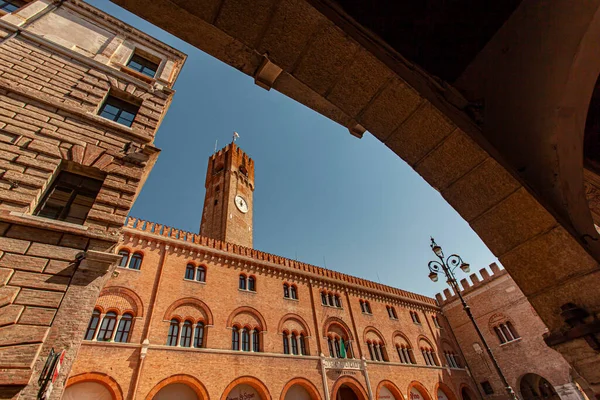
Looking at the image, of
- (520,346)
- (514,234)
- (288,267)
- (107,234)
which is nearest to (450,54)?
(514,234)

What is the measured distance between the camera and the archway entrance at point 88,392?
9.36 m

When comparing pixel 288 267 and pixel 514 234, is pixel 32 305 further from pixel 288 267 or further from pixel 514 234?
pixel 288 267

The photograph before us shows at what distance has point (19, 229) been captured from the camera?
377 cm

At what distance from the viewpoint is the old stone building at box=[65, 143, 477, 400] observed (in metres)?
11.0

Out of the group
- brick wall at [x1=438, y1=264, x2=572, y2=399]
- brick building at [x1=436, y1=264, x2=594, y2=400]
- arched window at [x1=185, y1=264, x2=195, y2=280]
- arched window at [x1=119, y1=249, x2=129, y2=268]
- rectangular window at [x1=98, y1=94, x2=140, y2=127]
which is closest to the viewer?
rectangular window at [x1=98, y1=94, x2=140, y2=127]

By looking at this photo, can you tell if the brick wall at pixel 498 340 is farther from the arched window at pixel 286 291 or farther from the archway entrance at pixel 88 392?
the archway entrance at pixel 88 392

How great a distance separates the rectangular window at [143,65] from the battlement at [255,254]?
791 centimetres

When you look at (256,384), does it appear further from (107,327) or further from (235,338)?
(107,327)

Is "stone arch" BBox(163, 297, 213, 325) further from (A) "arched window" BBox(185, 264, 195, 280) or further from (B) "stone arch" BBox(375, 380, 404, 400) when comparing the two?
(B) "stone arch" BBox(375, 380, 404, 400)

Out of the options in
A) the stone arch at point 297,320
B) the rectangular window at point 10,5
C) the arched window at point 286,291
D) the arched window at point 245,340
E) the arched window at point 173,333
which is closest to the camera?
the rectangular window at point 10,5

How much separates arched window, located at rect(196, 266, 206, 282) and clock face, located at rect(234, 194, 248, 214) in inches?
413

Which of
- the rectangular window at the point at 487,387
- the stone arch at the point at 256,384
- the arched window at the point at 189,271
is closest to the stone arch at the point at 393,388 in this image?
the stone arch at the point at 256,384

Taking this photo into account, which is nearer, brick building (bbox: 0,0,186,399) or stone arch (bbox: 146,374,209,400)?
brick building (bbox: 0,0,186,399)

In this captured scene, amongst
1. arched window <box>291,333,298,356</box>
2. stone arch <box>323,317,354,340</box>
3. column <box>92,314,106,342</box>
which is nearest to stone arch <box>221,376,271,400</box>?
arched window <box>291,333,298,356</box>
